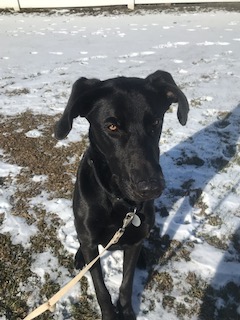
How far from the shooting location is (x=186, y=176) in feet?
13.3

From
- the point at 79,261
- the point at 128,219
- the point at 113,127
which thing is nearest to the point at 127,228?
the point at 128,219

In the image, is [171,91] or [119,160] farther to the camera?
[171,91]

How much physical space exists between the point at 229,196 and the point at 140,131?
83.6 inches

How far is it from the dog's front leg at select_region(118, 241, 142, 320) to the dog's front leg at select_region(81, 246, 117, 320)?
96 millimetres

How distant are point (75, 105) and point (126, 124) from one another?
0.35m

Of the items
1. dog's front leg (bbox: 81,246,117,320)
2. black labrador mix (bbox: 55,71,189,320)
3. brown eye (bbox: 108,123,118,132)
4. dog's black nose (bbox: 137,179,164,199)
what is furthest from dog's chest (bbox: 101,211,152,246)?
brown eye (bbox: 108,123,118,132)

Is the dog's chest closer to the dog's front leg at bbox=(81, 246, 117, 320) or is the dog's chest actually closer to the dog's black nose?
the dog's front leg at bbox=(81, 246, 117, 320)

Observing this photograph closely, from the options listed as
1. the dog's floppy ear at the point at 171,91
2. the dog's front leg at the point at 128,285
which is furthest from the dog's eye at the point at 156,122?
the dog's front leg at the point at 128,285

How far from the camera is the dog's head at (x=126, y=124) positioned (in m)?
1.90

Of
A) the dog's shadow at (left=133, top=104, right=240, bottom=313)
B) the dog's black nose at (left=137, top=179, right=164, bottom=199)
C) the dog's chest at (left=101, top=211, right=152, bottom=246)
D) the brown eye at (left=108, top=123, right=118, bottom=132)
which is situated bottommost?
the dog's shadow at (left=133, top=104, right=240, bottom=313)

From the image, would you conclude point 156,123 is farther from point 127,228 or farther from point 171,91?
point 127,228

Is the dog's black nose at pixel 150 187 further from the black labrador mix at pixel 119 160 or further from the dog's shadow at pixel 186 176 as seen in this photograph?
the dog's shadow at pixel 186 176

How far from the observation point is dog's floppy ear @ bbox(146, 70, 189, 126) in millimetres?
2229

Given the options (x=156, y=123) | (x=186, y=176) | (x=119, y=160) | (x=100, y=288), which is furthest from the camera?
(x=186, y=176)
